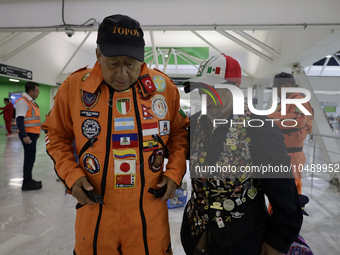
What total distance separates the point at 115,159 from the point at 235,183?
57cm

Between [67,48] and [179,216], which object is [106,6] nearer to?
[179,216]

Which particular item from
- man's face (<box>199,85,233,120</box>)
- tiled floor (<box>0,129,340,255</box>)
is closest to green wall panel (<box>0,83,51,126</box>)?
tiled floor (<box>0,129,340,255</box>)

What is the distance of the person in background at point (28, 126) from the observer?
387 centimetres

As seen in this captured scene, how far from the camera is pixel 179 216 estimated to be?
3.10 meters

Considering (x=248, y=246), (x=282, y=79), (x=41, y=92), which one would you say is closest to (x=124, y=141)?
(x=248, y=246)

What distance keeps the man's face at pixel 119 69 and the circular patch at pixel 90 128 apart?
21 centimetres

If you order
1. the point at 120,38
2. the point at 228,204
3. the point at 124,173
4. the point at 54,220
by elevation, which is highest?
the point at 120,38

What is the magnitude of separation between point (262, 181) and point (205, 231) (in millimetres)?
379

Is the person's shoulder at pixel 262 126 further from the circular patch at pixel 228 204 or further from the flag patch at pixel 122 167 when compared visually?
the flag patch at pixel 122 167

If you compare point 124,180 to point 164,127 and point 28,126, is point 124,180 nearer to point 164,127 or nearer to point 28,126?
point 164,127

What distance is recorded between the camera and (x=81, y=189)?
44.7 inches

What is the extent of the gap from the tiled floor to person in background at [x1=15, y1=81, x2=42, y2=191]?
0.69 feet

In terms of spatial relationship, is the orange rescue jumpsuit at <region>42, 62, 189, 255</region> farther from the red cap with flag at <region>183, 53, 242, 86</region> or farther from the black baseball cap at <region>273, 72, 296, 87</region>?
the black baseball cap at <region>273, 72, 296, 87</region>

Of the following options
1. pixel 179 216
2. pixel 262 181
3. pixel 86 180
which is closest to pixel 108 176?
pixel 86 180
